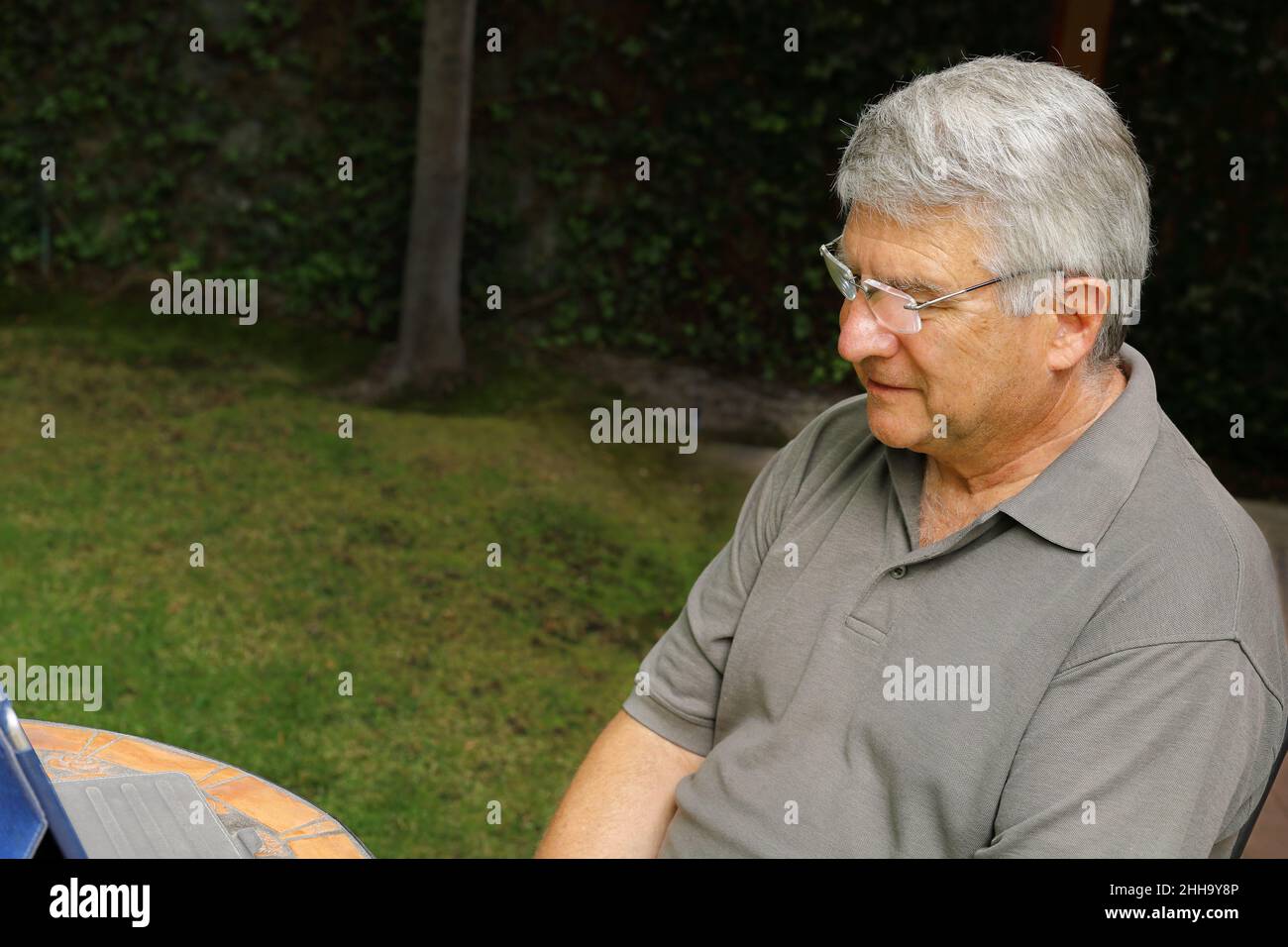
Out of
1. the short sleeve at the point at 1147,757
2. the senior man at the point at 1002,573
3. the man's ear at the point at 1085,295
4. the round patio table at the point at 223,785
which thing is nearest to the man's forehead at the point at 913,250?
the senior man at the point at 1002,573

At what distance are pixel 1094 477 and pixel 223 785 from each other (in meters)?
1.19

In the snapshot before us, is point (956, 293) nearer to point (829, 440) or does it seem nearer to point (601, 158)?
point (829, 440)

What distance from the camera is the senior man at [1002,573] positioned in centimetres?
150

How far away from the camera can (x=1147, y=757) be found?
57.9 inches

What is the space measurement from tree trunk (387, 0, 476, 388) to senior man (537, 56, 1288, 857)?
4393 millimetres

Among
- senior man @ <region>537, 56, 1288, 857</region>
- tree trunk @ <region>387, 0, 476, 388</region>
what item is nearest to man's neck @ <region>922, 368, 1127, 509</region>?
senior man @ <region>537, 56, 1288, 857</region>

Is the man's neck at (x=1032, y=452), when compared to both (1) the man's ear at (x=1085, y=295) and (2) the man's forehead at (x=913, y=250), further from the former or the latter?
(2) the man's forehead at (x=913, y=250)

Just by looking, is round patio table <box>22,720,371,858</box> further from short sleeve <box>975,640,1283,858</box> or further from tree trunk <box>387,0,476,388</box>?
tree trunk <box>387,0,476,388</box>

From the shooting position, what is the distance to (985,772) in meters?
1.60

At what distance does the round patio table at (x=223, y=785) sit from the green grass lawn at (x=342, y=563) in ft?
4.98

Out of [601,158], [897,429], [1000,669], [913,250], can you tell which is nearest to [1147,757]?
[1000,669]

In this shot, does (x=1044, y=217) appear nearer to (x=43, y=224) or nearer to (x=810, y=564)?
(x=810, y=564)

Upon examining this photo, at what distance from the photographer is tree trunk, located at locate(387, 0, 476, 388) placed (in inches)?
231

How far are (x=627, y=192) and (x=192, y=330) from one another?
2.18 meters
